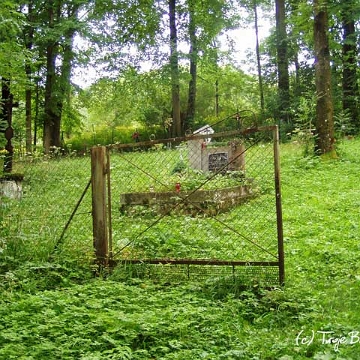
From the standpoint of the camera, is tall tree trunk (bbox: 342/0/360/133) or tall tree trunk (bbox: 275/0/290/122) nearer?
tall tree trunk (bbox: 342/0/360/133)

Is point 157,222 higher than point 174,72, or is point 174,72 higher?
point 174,72

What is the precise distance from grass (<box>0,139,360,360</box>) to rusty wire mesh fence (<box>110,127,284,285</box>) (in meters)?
0.25

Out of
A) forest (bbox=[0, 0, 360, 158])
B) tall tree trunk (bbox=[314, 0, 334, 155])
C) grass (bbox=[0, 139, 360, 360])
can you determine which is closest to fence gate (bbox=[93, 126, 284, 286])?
grass (bbox=[0, 139, 360, 360])

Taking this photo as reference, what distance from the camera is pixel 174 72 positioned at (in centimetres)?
1919

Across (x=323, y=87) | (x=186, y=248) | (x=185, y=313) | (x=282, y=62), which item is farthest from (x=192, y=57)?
(x=185, y=313)

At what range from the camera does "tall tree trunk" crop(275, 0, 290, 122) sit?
19203 millimetres

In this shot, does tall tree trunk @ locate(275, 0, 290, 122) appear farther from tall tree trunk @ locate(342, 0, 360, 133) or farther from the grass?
the grass

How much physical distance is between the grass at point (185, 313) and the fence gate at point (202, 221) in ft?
0.81

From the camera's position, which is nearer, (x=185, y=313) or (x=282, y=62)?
(x=185, y=313)

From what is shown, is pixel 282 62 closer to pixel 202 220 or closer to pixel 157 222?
pixel 202 220

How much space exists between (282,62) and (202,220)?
1490 centimetres

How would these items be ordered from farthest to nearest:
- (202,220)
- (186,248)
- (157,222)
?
(202,220)
(157,222)
(186,248)

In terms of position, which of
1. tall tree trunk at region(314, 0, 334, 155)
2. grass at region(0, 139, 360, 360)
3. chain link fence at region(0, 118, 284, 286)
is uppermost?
tall tree trunk at region(314, 0, 334, 155)

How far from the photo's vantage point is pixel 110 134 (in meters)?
27.6
